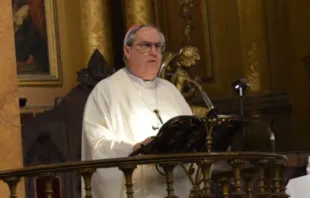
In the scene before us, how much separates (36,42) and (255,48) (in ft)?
7.32

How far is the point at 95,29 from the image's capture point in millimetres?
8836

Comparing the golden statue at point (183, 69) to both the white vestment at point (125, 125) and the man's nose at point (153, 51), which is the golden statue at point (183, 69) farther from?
the man's nose at point (153, 51)

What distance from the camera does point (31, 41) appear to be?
863 centimetres

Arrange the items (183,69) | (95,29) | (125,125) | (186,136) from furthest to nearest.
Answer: (95,29) < (183,69) < (125,125) < (186,136)

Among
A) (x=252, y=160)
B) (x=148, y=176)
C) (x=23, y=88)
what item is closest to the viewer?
(x=252, y=160)

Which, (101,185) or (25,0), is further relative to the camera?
(25,0)

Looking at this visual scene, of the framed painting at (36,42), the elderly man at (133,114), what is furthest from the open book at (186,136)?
the framed painting at (36,42)

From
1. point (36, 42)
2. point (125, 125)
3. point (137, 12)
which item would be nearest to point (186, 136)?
point (125, 125)

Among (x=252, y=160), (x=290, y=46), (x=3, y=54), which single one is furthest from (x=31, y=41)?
(x=252, y=160)

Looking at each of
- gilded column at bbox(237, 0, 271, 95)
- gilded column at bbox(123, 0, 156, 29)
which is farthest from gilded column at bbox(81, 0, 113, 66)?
gilded column at bbox(237, 0, 271, 95)

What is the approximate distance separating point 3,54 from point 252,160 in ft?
5.42

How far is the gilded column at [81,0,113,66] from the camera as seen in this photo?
8.80 meters

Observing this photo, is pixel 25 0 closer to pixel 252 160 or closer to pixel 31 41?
pixel 31 41

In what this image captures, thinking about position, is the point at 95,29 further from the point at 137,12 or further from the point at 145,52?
the point at 145,52
